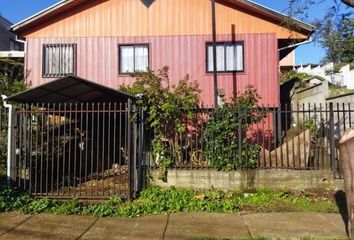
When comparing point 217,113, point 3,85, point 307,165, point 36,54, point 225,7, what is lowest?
point 307,165

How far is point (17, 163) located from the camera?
1120 cm

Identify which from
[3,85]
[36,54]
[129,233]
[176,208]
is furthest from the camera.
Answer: [36,54]

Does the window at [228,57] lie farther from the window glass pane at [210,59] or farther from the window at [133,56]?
the window at [133,56]

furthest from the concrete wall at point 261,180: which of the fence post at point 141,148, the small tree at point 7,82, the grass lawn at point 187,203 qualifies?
the small tree at point 7,82

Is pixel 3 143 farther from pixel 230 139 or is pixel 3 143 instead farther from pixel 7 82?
pixel 230 139

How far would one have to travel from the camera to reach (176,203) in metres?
9.53

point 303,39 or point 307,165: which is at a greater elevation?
point 303,39

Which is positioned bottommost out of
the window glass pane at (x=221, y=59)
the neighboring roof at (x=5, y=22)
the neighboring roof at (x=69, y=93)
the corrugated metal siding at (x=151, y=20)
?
the neighboring roof at (x=69, y=93)

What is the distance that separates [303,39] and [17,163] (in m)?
11.0

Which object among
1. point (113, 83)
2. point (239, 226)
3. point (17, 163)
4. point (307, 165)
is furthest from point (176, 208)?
point (113, 83)

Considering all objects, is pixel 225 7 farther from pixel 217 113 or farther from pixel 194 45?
pixel 217 113

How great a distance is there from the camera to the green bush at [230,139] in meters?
10.7

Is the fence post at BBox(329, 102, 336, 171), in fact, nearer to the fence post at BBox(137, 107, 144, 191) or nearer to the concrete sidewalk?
the concrete sidewalk

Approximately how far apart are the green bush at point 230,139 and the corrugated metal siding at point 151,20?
6.45 metres
